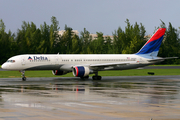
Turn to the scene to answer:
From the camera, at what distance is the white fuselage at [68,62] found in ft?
130

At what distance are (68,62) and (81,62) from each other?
81.9 inches

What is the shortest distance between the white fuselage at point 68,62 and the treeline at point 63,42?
65700 mm

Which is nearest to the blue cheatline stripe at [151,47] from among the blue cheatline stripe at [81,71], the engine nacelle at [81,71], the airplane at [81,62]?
the airplane at [81,62]

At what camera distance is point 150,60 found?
151 ft

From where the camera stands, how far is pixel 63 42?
135 m

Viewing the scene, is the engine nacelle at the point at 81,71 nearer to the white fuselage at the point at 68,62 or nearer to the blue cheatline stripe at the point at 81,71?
the blue cheatline stripe at the point at 81,71

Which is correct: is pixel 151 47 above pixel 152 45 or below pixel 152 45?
below

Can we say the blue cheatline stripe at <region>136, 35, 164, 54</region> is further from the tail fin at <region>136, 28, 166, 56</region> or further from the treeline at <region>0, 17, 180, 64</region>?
the treeline at <region>0, 17, 180, 64</region>

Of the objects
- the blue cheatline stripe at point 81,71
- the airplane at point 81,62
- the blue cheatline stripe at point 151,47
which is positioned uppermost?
the blue cheatline stripe at point 151,47

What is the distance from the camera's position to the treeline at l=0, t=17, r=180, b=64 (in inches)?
4427

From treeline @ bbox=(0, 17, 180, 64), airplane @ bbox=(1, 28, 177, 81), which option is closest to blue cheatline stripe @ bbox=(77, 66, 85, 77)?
airplane @ bbox=(1, 28, 177, 81)

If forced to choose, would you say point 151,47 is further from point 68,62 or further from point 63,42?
point 63,42

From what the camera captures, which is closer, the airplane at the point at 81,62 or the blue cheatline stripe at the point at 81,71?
the blue cheatline stripe at the point at 81,71

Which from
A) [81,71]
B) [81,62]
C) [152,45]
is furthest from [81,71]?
[152,45]
